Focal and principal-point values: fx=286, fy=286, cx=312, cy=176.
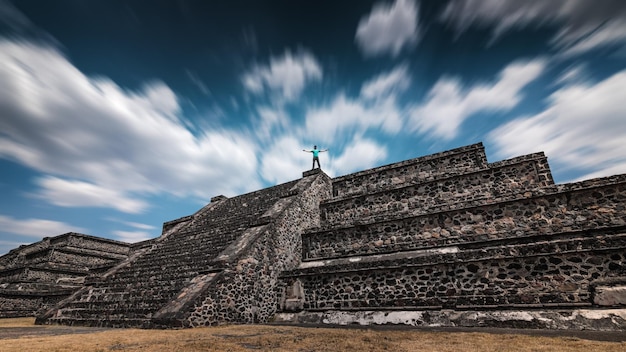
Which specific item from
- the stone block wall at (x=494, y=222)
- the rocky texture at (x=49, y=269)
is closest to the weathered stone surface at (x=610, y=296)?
the stone block wall at (x=494, y=222)

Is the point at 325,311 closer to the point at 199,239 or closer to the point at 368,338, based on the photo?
the point at 368,338

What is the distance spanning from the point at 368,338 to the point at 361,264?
12.5ft

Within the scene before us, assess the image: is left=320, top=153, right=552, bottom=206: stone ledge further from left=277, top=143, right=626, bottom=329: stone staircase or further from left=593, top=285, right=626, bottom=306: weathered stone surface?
left=593, top=285, right=626, bottom=306: weathered stone surface

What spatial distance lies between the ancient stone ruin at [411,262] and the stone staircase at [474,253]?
0.03 meters

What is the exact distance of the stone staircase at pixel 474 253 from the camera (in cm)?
674

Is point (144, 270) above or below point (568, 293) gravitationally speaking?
above

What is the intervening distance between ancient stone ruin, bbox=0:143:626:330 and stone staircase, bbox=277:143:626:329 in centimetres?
3

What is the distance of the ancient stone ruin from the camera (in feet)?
22.3

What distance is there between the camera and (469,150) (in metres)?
13.1

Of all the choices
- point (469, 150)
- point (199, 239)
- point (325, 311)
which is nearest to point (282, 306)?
point (325, 311)

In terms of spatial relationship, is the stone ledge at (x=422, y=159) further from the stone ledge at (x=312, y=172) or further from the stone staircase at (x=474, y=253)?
the stone ledge at (x=312, y=172)

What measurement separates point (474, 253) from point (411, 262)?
1692 millimetres

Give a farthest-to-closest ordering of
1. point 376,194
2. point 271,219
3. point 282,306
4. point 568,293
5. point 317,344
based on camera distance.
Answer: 1. point 376,194
2. point 271,219
3. point 282,306
4. point 568,293
5. point 317,344

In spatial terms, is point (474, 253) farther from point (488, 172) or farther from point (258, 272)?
point (258, 272)
